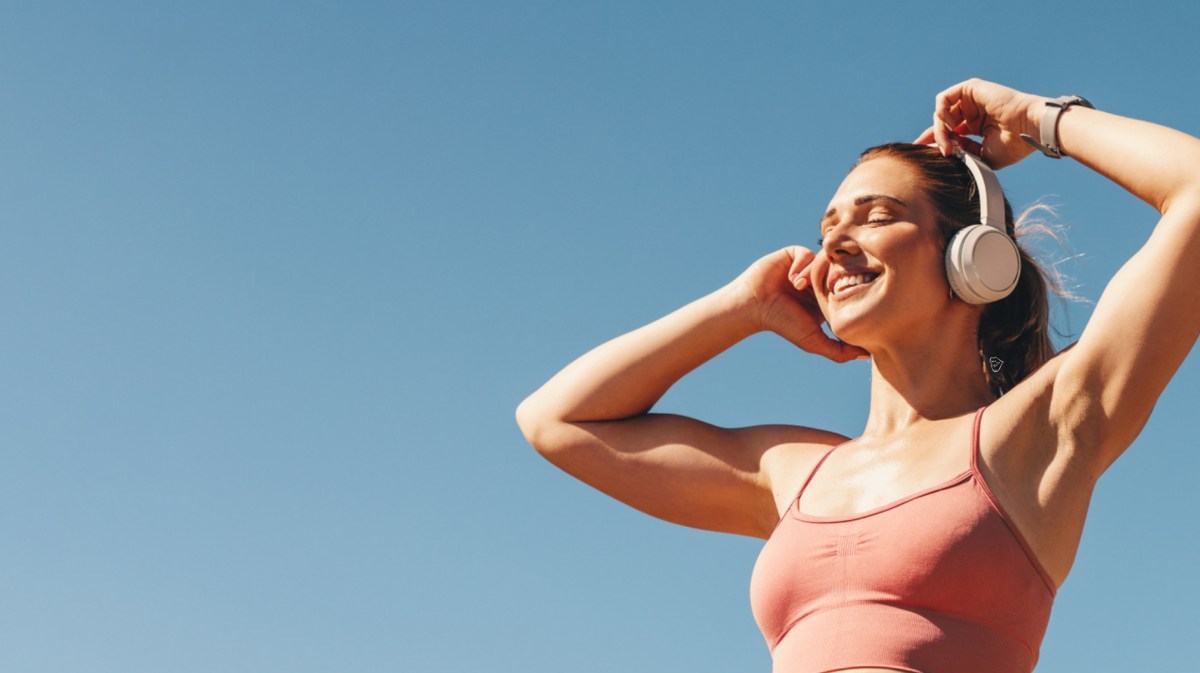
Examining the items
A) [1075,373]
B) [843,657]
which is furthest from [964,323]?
[843,657]

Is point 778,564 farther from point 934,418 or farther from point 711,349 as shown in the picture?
point 711,349

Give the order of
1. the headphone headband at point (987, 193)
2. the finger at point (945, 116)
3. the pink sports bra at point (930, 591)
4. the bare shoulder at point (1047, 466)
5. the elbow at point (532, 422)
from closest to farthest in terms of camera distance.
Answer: the pink sports bra at point (930, 591), the bare shoulder at point (1047, 466), the headphone headband at point (987, 193), the finger at point (945, 116), the elbow at point (532, 422)

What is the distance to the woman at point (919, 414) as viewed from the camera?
3934mm

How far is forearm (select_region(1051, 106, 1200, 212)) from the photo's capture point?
4.04m

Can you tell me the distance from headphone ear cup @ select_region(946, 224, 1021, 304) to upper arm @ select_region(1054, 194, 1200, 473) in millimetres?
439

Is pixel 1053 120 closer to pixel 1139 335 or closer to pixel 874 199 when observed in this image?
pixel 874 199

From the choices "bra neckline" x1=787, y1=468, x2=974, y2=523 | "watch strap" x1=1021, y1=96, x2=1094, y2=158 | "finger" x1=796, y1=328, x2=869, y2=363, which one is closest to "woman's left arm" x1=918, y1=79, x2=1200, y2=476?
"watch strap" x1=1021, y1=96, x2=1094, y2=158

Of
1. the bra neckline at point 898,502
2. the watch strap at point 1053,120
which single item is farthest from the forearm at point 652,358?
the watch strap at point 1053,120

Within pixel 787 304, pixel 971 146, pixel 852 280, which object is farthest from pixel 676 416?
pixel 971 146

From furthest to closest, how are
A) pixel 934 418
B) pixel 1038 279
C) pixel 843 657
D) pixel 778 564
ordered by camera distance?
1. pixel 1038 279
2. pixel 934 418
3. pixel 778 564
4. pixel 843 657

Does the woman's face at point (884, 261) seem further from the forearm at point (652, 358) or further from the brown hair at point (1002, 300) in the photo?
the forearm at point (652, 358)

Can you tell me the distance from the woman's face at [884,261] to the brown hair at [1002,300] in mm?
74

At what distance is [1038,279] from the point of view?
4883 millimetres

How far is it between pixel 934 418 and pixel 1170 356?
0.81m
